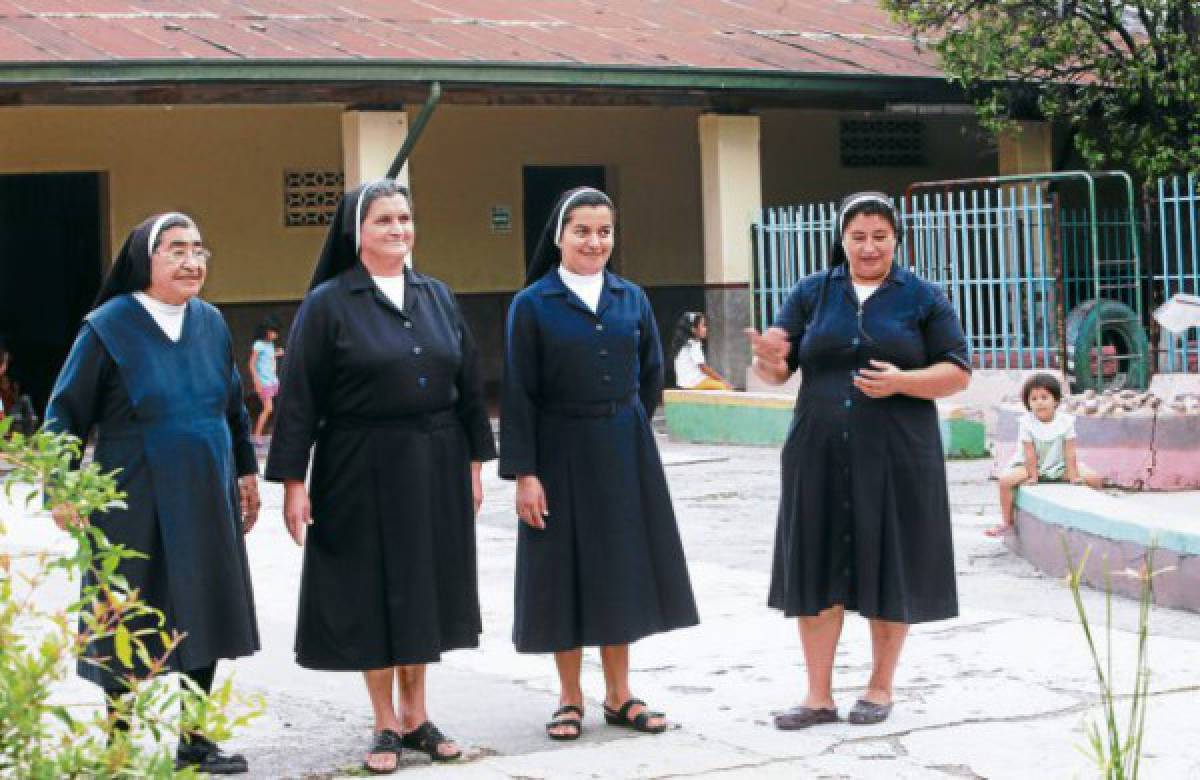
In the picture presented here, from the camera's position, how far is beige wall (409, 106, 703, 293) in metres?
21.6

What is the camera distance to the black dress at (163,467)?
243 inches

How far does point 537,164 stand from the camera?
72.9ft

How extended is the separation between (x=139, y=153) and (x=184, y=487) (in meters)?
14.0

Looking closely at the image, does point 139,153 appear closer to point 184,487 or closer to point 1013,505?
point 1013,505

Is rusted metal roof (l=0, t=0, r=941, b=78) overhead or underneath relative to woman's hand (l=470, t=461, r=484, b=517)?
overhead

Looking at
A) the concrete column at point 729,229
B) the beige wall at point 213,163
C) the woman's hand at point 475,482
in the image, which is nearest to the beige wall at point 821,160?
the concrete column at point 729,229

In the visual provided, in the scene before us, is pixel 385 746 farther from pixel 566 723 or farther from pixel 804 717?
pixel 804 717

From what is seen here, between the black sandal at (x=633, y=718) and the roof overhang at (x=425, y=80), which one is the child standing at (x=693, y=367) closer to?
the roof overhang at (x=425, y=80)

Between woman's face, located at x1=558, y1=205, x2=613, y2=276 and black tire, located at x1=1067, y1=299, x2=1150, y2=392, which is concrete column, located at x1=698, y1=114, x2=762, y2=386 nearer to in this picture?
black tire, located at x1=1067, y1=299, x2=1150, y2=392

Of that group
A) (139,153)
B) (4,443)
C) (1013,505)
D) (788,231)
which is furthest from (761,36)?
(4,443)

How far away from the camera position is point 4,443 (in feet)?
11.9

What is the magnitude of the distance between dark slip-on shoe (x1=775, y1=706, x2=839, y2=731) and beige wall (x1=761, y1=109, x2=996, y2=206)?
1679cm

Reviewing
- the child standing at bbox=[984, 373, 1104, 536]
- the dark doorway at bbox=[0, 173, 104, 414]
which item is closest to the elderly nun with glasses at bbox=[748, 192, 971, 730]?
the child standing at bbox=[984, 373, 1104, 536]

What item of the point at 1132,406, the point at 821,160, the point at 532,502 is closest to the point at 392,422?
the point at 532,502
